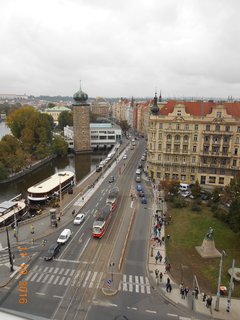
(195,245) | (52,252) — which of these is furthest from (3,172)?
(195,245)

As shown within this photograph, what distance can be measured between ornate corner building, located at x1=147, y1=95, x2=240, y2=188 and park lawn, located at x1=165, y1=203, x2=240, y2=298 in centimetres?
1880

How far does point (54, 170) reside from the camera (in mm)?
112062

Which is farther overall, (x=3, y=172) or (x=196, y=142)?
(x=3, y=172)

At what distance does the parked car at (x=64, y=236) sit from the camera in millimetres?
48219

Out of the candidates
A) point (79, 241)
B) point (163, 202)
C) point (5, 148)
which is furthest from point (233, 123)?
point (5, 148)

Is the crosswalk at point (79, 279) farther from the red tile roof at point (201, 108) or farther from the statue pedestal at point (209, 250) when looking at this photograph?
the red tile roof at point (201, 108)

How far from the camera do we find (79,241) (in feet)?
162

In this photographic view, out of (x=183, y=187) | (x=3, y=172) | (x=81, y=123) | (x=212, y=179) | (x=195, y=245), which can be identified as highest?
(x=81, y=123)

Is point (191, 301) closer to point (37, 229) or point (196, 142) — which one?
point (37, 229)

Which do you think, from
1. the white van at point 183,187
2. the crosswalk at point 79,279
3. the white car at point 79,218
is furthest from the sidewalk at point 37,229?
the white van at point 183,187

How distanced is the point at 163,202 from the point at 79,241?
27302mm

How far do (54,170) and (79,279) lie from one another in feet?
254

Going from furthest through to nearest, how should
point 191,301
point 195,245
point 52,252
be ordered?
point 195,245 → point 52,252 → point 191,301

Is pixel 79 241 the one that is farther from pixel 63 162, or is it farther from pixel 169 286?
pixel 63 162
